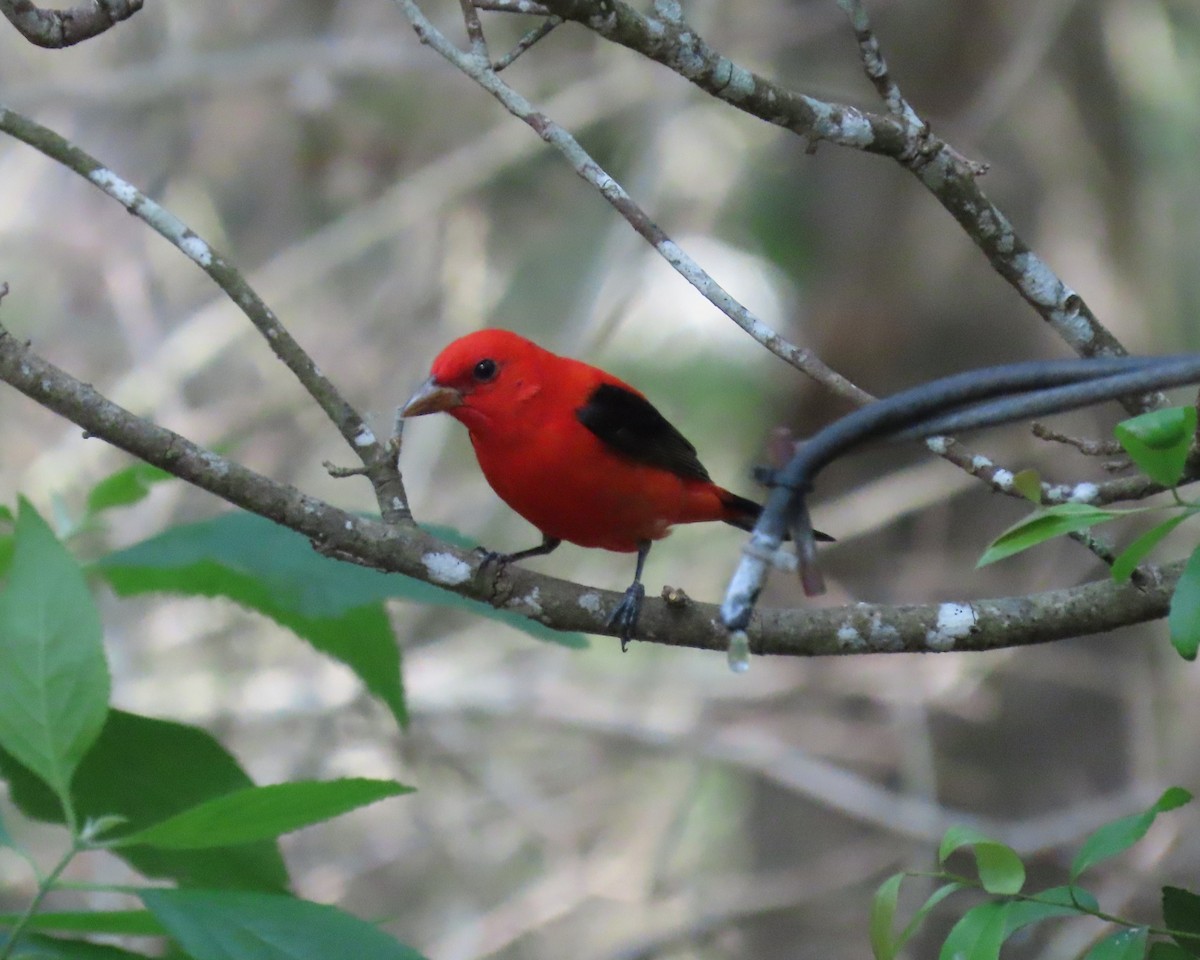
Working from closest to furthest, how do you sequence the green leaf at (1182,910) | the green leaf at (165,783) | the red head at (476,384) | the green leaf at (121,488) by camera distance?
the green leaf at (1182,910)
the green leaf at (165,783)
the green leaf at (121,488)
the red head at (476,384)

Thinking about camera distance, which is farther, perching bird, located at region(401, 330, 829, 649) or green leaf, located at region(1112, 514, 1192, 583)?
perching bird, located at region(401, 330, 829, 649)

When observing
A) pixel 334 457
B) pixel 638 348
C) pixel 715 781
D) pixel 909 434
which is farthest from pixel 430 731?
pixel 909 434

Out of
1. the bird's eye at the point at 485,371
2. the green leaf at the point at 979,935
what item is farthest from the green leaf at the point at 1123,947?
the bird's eye at the point at 485,371

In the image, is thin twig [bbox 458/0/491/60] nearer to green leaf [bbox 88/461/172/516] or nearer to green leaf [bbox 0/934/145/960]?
green leaf [bbox 88/461/172/516]

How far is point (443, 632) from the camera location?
782 centimetres

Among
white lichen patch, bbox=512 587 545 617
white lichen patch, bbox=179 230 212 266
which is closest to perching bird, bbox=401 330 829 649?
white lichen patch, bbox=179 230 212 266

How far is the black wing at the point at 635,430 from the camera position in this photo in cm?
384

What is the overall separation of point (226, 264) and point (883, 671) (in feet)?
16.1

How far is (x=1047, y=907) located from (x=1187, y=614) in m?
Answer: 0.43

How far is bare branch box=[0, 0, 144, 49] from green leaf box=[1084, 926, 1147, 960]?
178 cm

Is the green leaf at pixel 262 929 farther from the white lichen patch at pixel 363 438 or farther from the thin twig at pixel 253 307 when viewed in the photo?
the white lichen patch at pixel 363 438

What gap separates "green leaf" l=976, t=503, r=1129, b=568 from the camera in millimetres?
1277

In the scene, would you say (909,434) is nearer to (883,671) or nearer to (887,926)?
(887,926)

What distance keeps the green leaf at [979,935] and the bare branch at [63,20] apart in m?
1.67
